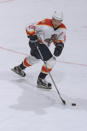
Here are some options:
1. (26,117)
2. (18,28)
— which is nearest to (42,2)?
(18,28)

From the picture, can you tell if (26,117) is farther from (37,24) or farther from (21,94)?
(37,24)

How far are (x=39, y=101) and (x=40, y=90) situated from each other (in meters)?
0.27

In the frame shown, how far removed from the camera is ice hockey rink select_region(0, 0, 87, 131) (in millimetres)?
2596

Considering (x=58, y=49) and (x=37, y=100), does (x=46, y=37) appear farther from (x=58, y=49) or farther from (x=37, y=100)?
(x=37, y=100)

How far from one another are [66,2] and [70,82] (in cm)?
414

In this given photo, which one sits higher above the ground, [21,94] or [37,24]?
[37,24]

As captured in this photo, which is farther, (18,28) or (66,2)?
(66,2)

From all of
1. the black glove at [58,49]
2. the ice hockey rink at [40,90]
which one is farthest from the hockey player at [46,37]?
the ice hockey rink at [40,90]

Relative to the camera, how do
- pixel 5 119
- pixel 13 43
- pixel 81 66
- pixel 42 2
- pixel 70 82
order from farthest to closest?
1. pixel 42 2
2. pixel 13 43
3. pixel 81 66
4. pixel 70 82
5. pixel 5 119

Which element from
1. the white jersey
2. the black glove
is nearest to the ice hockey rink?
the black glove

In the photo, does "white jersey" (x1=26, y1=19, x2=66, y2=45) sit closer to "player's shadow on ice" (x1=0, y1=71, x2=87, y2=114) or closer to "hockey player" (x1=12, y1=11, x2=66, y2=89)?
"hockey player" (x1=12, y1=11, x2=66, y2=89)

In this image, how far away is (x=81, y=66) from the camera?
3.93 m

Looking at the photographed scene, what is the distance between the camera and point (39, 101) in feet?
9.77

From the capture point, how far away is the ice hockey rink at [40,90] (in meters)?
2.60
